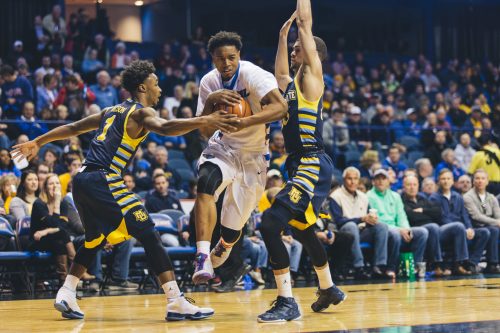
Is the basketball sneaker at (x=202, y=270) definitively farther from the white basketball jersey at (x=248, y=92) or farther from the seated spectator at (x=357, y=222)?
the seated spectator at (x=357, y=222)

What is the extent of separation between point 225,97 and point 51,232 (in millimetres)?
4097

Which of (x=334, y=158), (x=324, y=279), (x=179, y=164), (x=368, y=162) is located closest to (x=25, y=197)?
(x=179, y=164)

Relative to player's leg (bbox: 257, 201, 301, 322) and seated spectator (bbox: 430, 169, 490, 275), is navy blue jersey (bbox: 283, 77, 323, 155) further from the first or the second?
seated spectator (bbox: 430, 169, 490, 275)

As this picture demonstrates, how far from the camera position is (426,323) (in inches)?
235

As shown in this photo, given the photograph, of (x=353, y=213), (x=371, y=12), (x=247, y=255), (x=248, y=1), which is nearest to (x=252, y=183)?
(x=247, y=255)

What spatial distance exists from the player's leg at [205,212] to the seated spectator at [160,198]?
486cm

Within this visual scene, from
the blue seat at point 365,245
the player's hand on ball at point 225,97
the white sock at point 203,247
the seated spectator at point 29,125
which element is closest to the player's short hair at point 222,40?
the player's hand on ball at point 225,97

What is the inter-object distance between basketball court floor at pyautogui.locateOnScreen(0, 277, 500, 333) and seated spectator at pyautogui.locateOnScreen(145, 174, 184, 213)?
2323 millimetres

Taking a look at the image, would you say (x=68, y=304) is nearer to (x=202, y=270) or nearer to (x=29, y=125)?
(x=202, y=270)

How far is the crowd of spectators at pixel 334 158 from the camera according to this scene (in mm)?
11195

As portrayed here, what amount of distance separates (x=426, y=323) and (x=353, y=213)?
615cm

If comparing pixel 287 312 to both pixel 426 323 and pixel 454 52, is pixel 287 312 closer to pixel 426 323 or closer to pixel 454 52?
pixel 426 323

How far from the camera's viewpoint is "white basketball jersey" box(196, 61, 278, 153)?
6832 millimetres

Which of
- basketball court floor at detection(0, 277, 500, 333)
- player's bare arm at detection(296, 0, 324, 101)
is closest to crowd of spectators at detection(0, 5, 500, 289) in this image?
basketball court floor at detection(0, 277, 500, 333)
